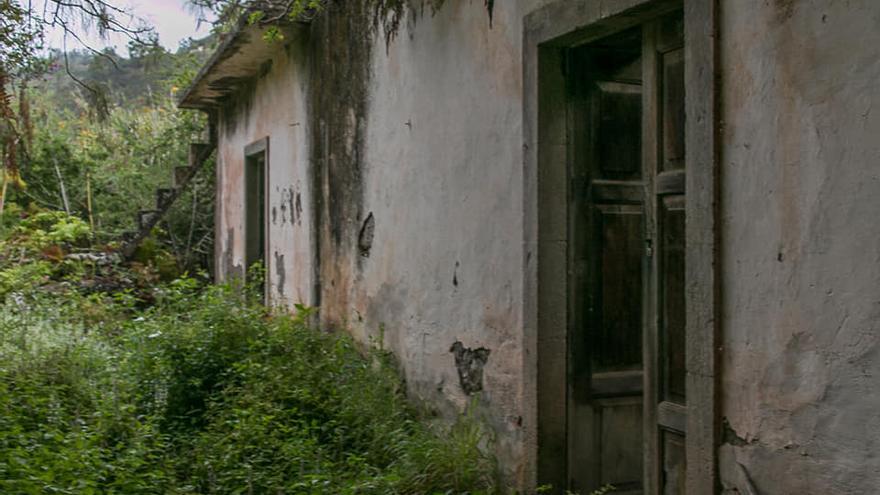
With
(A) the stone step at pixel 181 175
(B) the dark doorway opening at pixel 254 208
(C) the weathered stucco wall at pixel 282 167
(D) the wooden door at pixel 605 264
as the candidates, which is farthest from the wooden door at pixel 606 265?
(A) the stone step at pixel 181 175

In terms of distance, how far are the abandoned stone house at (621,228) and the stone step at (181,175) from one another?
17.2 feet

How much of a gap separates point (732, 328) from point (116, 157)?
47.1 ft

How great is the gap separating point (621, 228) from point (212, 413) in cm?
274

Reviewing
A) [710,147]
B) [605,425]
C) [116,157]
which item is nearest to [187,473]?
[605,425]

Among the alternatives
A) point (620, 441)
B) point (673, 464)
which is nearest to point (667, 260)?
point (673, 464)

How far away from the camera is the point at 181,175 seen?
12633mm

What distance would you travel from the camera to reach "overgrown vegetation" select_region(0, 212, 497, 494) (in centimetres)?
428

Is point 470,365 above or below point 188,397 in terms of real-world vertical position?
above

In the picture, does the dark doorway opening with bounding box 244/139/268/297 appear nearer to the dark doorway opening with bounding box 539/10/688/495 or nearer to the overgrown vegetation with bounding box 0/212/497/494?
the overgrown vegetation with bounding box 0/212/497/494

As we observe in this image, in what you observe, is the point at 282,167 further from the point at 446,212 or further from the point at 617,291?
the point at 617,291

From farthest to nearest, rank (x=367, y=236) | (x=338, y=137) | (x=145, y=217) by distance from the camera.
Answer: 1. (x=145, y=217)
2. (x=338, y=137)
3. (x=367, y=236)

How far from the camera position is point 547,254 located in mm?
4340

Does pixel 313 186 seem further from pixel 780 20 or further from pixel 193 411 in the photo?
pixel 780 20

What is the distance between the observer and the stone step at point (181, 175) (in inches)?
497
